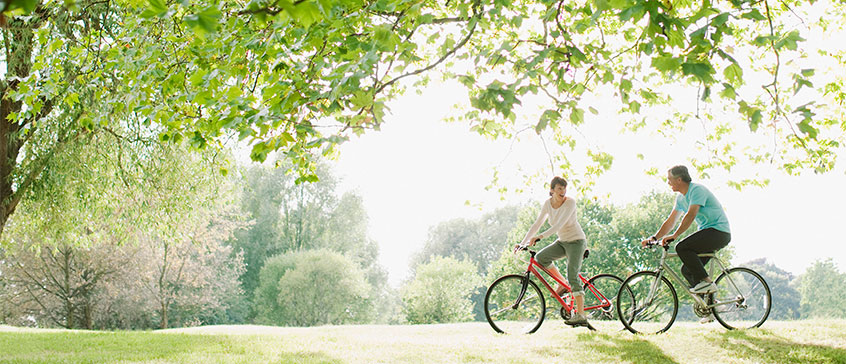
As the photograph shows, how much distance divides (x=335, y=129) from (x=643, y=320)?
583 cm

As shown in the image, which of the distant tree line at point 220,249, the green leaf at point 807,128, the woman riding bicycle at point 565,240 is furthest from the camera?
the distant tree line at point 220,249

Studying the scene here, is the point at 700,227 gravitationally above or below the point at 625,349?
above

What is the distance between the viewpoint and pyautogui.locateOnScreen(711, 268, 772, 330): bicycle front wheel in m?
7.31

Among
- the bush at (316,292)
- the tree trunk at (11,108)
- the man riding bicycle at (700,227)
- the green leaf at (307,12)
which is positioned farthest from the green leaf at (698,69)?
the bush at (316,292)

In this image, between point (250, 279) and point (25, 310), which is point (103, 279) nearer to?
point (25, 310)

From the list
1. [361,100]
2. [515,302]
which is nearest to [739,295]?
[515,302]

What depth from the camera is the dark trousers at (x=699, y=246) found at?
22.3 ft

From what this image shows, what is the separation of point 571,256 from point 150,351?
621 cm

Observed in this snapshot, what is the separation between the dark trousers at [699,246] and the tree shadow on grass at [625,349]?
1071 mm

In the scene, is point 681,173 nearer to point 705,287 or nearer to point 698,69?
point 705,287

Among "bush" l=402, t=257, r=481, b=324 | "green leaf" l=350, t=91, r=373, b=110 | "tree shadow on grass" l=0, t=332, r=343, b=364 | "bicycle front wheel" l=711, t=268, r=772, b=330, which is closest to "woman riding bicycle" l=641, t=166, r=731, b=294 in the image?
"bicycle front wheel" l=711, t=268, r=772, b=330

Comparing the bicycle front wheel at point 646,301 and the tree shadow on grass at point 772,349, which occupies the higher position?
the bicycle front wheel at point 646,301

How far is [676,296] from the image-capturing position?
740cm

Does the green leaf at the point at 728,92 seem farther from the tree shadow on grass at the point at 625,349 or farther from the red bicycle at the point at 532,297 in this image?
the red bicycle at the point at 532,297
